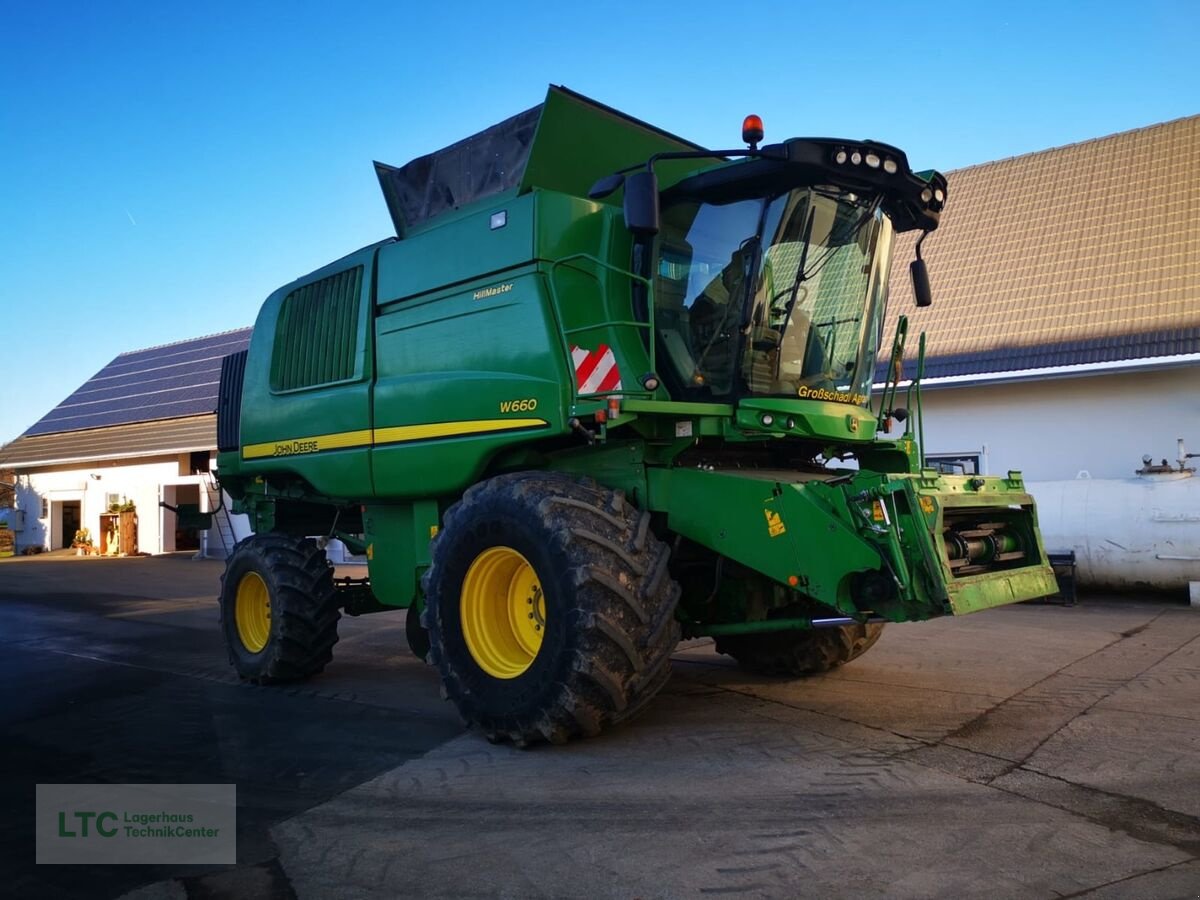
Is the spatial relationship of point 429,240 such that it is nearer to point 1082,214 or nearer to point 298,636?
point 298,636

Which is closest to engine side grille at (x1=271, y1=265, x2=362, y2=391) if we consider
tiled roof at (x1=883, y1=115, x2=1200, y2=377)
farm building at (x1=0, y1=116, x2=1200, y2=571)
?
farm building at (x1=0, y1=116, x2=1200, y2=571)

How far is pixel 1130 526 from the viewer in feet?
35.2

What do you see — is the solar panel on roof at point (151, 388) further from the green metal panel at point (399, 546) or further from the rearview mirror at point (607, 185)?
the rearview mirror at point (607, 185)

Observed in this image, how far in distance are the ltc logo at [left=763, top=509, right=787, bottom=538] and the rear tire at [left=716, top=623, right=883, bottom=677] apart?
1.82 m

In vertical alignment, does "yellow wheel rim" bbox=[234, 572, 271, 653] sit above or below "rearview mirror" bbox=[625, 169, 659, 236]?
below

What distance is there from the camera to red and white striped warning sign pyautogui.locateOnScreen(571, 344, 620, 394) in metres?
5.21

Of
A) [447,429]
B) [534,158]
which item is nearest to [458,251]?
[534,158]

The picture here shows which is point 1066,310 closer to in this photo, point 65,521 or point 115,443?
point 115,443

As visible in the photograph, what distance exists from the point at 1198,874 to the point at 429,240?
537 centimetres

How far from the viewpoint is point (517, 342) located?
18.0 feet

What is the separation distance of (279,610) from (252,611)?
89 cm

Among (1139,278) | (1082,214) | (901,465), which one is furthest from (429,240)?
(1082,214)

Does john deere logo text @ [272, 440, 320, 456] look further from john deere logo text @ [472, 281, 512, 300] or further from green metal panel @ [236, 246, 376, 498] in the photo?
john deere logo text @ [472, 281, 512, 300]

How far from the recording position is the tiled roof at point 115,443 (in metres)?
23.7
